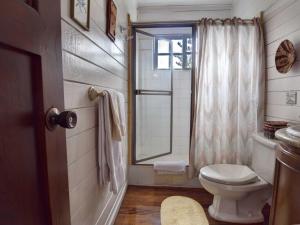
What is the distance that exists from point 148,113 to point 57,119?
2.17 meters

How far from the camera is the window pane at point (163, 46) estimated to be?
2.81 metres

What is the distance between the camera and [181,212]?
1946 millimetres

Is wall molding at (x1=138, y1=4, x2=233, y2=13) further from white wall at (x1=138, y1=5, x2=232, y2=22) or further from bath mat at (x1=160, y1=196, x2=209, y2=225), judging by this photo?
bath mat at (x1=160, y1=196, x2=209, y2=225)

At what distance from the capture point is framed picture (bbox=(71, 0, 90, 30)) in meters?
0.98

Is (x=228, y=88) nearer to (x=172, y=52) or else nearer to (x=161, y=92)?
(x=161, y=92)

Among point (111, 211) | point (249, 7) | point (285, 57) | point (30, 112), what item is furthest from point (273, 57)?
point (30, 112)

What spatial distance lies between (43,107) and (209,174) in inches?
62.9

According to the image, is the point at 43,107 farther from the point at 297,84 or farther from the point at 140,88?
the point at 140,88

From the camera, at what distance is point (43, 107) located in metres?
0.52

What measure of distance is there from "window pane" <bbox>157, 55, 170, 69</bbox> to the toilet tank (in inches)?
59.9

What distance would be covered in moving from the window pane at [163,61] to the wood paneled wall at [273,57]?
1.23 m

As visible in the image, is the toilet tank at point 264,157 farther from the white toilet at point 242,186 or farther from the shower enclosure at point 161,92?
the shower enclosure at point 161,92

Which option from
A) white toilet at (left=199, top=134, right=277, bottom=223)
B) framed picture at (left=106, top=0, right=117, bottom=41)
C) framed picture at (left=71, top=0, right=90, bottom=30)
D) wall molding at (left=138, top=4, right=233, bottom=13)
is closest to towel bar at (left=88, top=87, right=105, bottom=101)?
framed picture at (left=71, top=0, right=90, bottom=30)

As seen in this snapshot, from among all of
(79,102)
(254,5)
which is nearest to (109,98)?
(79,102)
